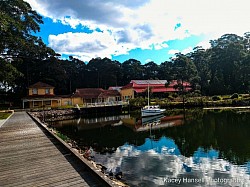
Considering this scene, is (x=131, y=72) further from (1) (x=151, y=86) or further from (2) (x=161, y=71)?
(1) (x=151, y=86)

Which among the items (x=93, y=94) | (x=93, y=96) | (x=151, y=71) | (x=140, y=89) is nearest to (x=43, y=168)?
(x=93, y=96)

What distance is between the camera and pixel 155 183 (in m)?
7.86

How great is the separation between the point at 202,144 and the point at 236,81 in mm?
44728

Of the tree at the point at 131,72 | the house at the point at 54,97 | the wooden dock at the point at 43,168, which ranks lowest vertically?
the wooden dock at the point at 43,168

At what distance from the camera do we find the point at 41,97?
45.8m

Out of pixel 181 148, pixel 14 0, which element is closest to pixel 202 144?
pixel 181 148

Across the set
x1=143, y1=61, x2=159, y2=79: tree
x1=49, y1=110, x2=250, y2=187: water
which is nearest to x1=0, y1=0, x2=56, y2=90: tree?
x1=49, y1=110, x2=250, y2=187: water

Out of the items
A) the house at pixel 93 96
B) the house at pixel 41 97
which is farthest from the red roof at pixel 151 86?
the house at pixel 41 97

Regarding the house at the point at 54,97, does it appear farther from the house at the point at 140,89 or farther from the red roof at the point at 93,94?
the house at the point at 140,89

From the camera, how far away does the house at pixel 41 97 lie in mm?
45531

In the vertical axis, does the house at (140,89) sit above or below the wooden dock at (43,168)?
above

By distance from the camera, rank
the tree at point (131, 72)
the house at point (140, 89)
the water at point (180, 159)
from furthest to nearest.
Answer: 1. the tree at point (131, 72)
2. the house at point (140, 89)
3. the water at point (180, 159)

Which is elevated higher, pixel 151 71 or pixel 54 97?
pixel 151 71

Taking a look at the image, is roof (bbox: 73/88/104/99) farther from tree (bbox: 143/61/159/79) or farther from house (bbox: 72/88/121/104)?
tree (bbox: 143/61/159/79)
